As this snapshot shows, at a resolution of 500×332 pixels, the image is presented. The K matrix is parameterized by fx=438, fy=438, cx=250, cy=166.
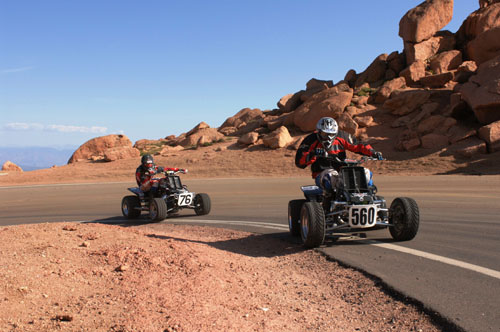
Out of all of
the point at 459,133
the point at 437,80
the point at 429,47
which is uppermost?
the point at 429,47

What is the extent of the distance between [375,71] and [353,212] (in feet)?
141

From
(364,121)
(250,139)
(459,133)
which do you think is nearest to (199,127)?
(250,139)

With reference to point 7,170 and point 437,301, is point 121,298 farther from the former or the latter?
point 7,170

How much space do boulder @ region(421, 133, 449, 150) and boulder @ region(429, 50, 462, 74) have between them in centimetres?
1469

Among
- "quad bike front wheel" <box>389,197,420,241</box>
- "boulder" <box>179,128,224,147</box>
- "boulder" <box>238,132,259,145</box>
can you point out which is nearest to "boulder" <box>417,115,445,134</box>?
"boulder" <box>238,132,259,145</box>

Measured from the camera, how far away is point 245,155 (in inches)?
1452

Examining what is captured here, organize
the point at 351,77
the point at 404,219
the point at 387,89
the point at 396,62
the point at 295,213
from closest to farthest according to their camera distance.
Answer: the point at 404,219
the point at 295,213
the point at 387,89
the point at 396,62
the point at 351,77

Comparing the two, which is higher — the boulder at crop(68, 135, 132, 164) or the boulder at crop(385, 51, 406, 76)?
the boulder at crop(385, 51, 406, 76)

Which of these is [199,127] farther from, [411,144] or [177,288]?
[177,288]

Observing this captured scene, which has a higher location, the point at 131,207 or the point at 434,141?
the point at 434,141

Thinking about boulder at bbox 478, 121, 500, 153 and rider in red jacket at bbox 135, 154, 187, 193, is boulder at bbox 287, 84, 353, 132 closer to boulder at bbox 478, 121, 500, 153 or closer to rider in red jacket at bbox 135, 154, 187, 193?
boulder at bbox 478, 121, 500, 153

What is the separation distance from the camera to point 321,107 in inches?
1481

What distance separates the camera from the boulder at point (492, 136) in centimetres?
2567

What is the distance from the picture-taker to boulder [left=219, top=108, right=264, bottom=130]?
57356 mm
